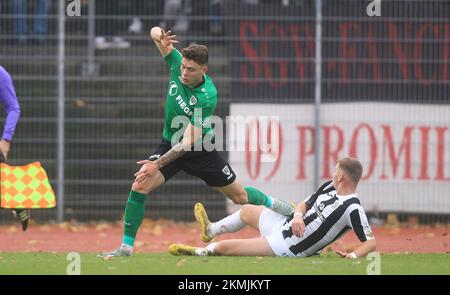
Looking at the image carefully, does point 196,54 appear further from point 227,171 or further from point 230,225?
point 230,225

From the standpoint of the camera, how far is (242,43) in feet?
54.5

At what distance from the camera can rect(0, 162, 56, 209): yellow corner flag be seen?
48.5 ft

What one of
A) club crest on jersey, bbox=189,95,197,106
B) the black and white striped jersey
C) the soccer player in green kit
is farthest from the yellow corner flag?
the black and white striped jersey

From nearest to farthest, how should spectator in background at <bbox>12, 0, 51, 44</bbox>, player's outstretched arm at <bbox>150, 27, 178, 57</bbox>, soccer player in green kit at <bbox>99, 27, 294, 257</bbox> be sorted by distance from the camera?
soccer player in green kit at <bbox>99, 27, 294, 257</bbox> < player's outstretched arm at <bbox>150, 27, 178, 57</bbox> < spectator in background at <bbox>12, 0, 51, 44</bbox>

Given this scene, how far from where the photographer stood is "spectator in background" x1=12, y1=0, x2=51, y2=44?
645 inches

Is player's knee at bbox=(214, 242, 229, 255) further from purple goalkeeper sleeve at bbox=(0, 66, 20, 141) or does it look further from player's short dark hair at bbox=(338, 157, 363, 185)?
purple goalkeeper sleeve at bbox=(0, 66, 20, 141)

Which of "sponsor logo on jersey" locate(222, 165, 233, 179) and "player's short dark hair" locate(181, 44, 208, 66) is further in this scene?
"sponsor logo on jersey" locate(222, 165, 233, 179)

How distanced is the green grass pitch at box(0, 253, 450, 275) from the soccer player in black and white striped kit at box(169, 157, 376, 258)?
0.16 m

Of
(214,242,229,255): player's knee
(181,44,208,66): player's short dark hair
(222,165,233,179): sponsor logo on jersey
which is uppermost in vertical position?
(181,44,208,66): player's short dark hair

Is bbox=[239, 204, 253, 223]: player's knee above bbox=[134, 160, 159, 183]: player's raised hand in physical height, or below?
below

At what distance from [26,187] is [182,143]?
14.8 feet

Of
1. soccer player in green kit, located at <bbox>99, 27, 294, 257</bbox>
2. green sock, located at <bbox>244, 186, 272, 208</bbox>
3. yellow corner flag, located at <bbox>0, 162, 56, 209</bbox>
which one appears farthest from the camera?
yellow corner flag, located at <bbox>0, 162, 56, 209</bbox>

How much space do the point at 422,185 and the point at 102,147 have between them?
4.42 m

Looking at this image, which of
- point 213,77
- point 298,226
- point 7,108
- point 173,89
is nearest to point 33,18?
point 213,77
